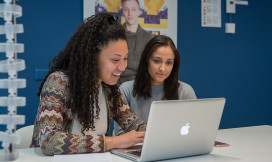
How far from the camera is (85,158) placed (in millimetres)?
1274

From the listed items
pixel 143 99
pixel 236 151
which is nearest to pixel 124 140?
pixel 236 151

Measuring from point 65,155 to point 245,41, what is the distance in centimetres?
296

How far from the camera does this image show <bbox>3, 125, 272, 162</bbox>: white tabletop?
133 cm

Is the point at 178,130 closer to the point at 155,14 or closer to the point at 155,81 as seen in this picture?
the point at 155,81

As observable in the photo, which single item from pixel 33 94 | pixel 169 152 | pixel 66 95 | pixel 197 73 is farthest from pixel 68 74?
pixel 197 73

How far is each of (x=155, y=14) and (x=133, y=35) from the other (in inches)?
12.9

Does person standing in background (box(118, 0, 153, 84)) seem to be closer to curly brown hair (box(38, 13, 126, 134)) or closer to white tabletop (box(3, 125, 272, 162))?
white tabletop (box(3, 125, 272, 162))

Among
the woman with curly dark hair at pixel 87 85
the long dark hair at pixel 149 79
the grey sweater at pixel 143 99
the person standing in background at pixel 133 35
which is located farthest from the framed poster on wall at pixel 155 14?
the woman with curly dark hair at pixel 87 85

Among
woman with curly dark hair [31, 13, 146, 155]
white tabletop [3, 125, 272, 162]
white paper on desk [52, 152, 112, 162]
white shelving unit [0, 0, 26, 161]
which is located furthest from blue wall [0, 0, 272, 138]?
white shelving unit [0, 0, 26, 161]

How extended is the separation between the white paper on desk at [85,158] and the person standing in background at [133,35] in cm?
175

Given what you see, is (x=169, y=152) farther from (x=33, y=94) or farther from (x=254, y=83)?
(x=254, y=83)

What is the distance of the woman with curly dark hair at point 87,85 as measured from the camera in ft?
4.64

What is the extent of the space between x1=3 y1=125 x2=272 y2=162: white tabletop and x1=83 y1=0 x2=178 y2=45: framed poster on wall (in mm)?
1547

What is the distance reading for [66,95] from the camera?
150 cm
